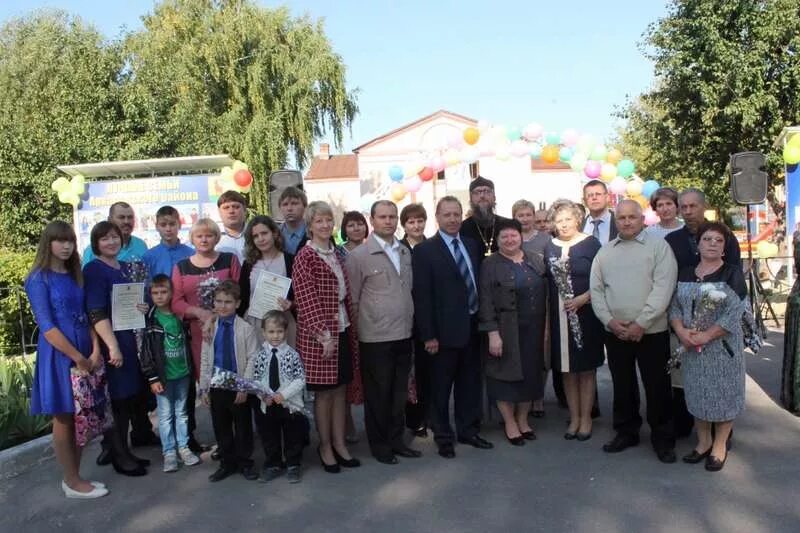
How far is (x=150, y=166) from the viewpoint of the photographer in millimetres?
15039

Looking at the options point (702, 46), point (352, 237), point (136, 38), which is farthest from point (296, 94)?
point (352, 237)

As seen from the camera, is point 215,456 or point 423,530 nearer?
point 423,530

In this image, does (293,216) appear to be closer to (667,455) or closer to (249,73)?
(667,455)

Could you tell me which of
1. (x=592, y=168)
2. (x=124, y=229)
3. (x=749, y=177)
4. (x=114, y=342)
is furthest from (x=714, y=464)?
(x=592, y=168)

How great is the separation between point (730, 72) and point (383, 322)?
1387cm

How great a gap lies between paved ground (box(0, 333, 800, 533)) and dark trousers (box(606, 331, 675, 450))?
8.1 inches

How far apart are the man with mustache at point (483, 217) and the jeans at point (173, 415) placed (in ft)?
8.48

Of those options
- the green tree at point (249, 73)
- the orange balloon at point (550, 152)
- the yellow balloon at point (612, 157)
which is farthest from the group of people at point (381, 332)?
the green tree at point (249, 73)

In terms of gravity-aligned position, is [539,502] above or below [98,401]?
below

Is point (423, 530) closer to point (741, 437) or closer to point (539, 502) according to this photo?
point (539, 502)

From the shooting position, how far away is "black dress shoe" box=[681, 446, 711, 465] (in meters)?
4.62

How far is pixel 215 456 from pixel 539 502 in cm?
248

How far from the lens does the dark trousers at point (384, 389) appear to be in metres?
4.84

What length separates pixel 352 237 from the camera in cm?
598
